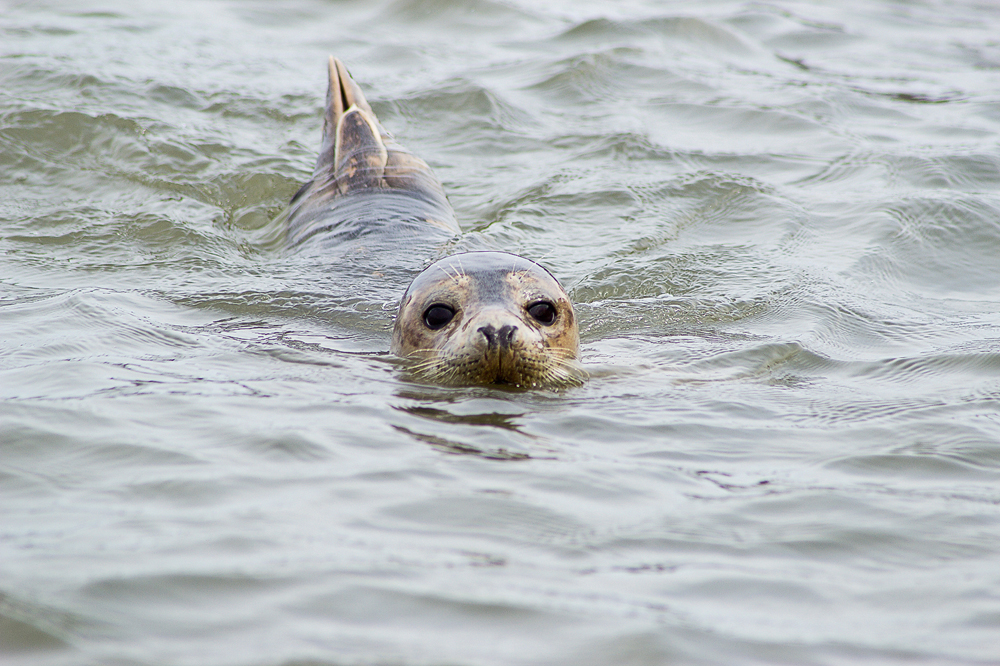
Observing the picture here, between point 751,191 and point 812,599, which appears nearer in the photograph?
point 812,599

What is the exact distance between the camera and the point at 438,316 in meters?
4.38

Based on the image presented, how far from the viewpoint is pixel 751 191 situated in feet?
24.7

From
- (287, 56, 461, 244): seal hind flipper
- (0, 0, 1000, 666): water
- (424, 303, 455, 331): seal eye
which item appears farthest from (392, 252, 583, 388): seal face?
(287, 56, 461, 244): seal hind flipper

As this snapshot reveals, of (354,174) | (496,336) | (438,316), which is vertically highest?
(496,336)

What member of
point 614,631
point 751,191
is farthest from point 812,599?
point 751,191

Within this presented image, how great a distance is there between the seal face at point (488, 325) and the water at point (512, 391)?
0.36 feet

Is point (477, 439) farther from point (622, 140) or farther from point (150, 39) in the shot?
point (150, 39)

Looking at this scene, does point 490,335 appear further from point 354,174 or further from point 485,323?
point 354,174

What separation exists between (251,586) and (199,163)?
5.97 m

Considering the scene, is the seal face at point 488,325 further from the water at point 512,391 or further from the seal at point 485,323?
the water at point 512,391

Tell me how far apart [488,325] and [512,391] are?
25 centimetres

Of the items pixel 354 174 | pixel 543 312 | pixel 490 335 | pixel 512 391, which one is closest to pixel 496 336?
pixel 490 335

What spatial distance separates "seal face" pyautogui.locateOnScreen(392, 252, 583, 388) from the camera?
3996mm

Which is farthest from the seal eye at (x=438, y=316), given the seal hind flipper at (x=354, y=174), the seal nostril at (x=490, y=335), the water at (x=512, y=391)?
the seal hind flipper at (x=354, y=174)
